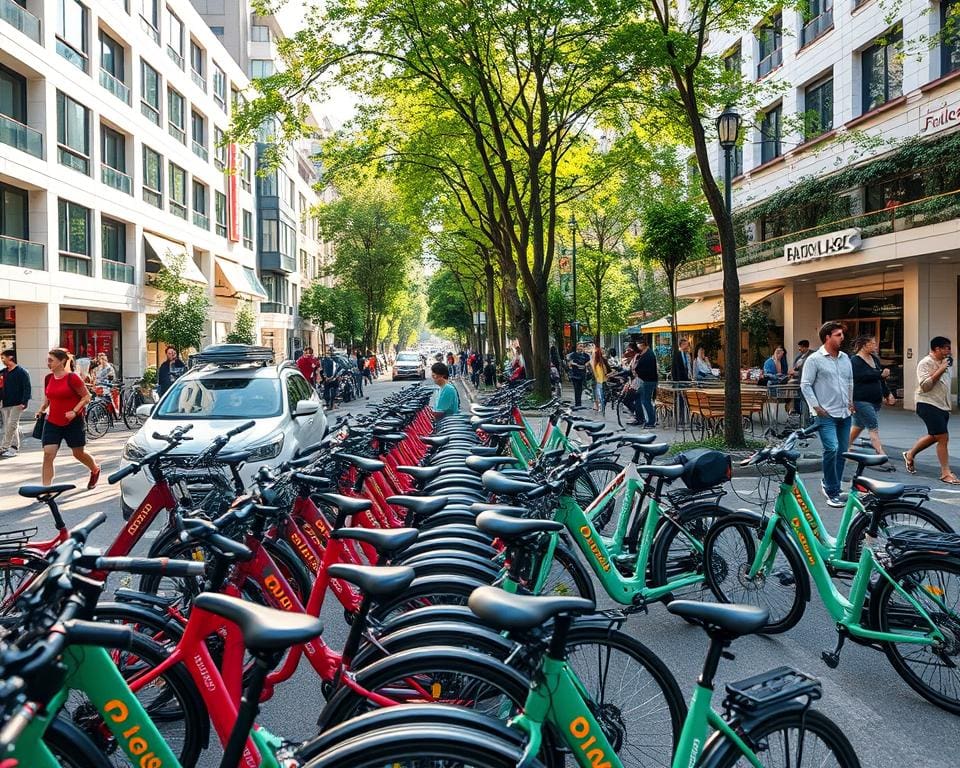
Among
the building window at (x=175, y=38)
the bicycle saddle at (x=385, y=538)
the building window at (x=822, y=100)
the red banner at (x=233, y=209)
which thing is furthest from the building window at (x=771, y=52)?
the bicycle saddle at (x=385, y=538)

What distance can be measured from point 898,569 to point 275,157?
14.9 meters

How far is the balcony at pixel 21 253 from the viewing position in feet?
69.9

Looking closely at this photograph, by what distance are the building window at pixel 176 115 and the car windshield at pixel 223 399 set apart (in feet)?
88.1

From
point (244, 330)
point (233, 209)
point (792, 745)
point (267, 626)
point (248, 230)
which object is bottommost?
point (792, 745)

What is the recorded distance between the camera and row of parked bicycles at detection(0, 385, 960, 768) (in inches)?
82.3

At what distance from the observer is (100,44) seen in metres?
26.5

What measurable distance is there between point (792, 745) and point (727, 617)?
0.57 m

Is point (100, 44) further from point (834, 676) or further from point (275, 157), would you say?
point (834, 676)

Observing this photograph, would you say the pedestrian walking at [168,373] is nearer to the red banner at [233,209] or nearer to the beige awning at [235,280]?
the beige awning at [235,280]

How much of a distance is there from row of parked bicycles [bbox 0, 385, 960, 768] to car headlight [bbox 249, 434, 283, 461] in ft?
5.60

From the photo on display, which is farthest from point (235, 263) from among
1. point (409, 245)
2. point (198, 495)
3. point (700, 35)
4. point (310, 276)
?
point (198, 495)

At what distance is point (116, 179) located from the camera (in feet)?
90.8

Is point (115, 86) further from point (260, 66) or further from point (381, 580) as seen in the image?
point (381, 580)

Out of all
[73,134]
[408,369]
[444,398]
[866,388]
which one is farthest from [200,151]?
[866,388]
